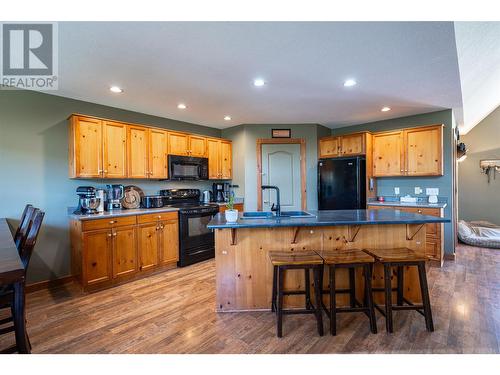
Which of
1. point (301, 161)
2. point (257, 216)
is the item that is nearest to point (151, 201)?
point (257, 216)

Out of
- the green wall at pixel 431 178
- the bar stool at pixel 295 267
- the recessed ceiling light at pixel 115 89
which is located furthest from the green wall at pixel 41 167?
the green wall at pixel 431 178

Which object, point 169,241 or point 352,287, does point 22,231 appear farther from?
point 352,287

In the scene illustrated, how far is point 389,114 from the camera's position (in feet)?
13.6

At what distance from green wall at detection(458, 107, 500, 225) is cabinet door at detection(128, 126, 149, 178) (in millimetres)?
7354

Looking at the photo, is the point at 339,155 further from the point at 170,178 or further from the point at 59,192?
the point at 59,192

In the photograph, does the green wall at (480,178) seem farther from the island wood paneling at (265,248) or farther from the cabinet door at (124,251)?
the cabinet door at (124,251)

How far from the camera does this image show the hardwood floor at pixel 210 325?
1833mm

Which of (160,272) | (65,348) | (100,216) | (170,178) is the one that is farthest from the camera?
(170,178)

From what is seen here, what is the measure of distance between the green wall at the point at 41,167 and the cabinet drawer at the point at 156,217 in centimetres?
92

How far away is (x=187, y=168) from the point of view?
418 centimetres

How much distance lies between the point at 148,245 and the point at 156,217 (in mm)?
390

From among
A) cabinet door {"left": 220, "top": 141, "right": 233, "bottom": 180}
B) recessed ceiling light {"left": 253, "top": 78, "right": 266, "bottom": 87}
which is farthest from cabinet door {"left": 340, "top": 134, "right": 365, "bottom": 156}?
recessed ceiling light {"left": 253, "top": 78, "right": 266, "bottom": 87}
